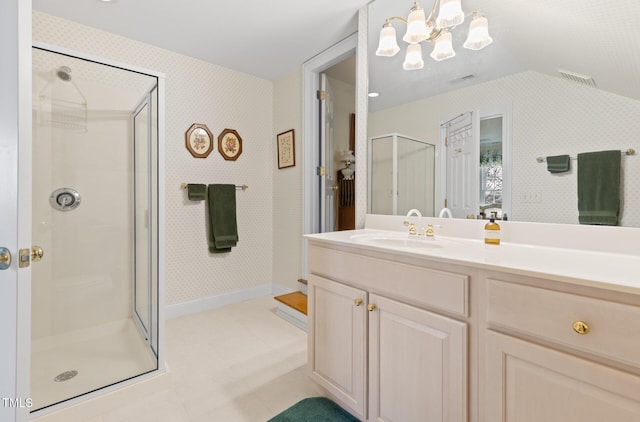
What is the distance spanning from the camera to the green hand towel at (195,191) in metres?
2.77

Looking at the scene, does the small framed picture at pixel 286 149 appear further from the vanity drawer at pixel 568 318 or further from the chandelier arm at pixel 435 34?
the vanity drawer at pixel 568 318

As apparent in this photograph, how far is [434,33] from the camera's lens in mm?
1675

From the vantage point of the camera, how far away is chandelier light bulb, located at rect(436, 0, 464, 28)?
1.53 metres

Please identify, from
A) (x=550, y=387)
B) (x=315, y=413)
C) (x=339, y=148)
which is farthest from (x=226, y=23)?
(x=550, y=387)

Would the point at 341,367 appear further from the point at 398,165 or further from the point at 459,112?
the point at 459,112

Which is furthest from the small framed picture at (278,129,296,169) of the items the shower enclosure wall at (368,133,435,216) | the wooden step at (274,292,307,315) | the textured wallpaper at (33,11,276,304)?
the wooden step at (274,292,307,315)

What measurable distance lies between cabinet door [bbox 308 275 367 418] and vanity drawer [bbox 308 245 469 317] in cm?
6

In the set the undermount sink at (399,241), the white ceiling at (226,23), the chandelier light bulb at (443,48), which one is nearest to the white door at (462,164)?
the undermount sink at (399,241)

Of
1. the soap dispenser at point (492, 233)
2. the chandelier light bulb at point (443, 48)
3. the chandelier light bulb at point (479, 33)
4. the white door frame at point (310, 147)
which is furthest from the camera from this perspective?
the white door frame at point (310, 147)

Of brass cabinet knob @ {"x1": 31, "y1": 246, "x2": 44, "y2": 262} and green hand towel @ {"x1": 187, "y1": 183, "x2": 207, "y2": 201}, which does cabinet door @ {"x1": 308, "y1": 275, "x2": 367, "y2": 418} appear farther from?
green hand towel @ {"x1": 187, "y1": 183, "x2": 207, "y2": 201}

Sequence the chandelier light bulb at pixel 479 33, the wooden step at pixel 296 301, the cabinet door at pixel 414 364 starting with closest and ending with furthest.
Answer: the cabinet door at pixel 414 364, the chandelier light bulb at pixel 479 33, the wooden step at pixel 296 301

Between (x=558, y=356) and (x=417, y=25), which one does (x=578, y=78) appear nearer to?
(x=417, y=25)

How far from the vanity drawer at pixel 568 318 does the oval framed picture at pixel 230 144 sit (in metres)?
2.69

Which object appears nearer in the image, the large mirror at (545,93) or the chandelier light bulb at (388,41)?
the large mirror at (545,93)
